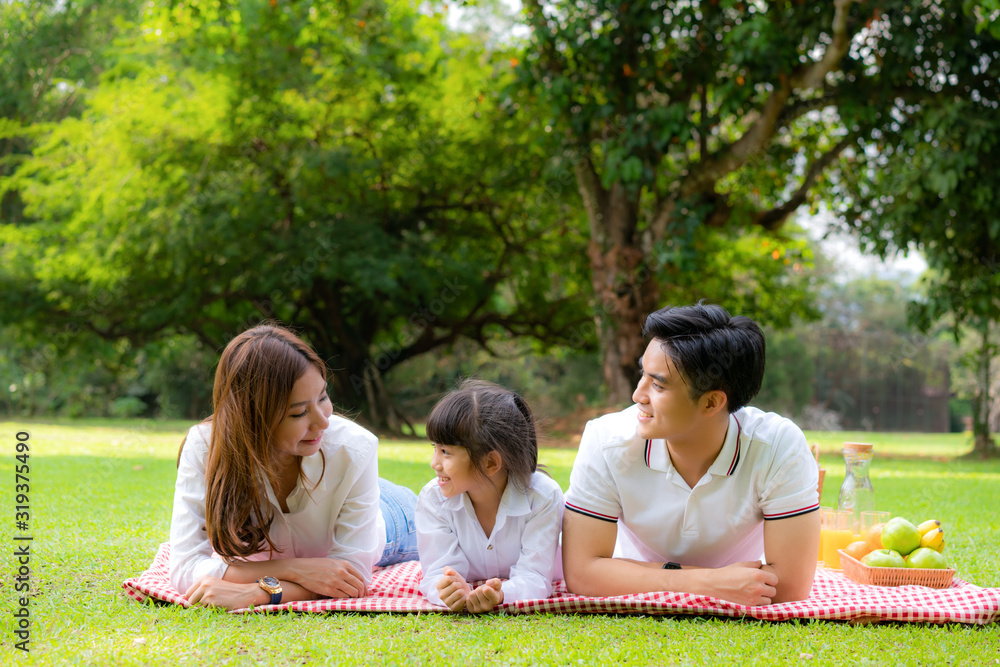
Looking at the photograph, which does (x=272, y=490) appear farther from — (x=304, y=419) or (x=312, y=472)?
(x=304, y=419)

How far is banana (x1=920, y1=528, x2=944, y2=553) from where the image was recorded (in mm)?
3723

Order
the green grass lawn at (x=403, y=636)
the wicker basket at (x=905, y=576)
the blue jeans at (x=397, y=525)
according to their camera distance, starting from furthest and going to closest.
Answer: the blue jeans at (x=397, y=525), the wicker basket at (x=905, y=576), the green grass lawn at (x=403, y=636)

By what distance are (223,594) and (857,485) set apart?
9.81 feet

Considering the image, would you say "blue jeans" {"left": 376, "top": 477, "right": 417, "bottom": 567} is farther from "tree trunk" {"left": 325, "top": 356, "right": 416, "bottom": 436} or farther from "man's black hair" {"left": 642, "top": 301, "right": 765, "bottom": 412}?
"tree trunk" {"left": 325, "top": 356, "right": 416, "bottom": 436}

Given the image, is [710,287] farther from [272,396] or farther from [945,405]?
[945,405]

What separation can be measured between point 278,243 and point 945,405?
88.3 feet

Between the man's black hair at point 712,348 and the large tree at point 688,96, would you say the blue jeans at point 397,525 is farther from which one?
the large tree at point 688,96

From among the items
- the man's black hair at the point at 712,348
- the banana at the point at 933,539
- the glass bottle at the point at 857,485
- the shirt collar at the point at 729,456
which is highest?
the man's black hair at the point at 712,348

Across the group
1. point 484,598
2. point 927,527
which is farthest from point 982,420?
point 484,598

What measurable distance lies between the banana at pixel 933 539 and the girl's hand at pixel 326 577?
2.50 metres

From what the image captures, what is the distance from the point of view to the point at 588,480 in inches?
131

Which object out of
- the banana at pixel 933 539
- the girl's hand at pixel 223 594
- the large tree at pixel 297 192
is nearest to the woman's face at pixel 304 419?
the girl's hand at pixel 223 594

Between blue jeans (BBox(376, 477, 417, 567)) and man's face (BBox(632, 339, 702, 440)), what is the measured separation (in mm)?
1491

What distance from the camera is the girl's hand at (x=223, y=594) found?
3.14 metres
